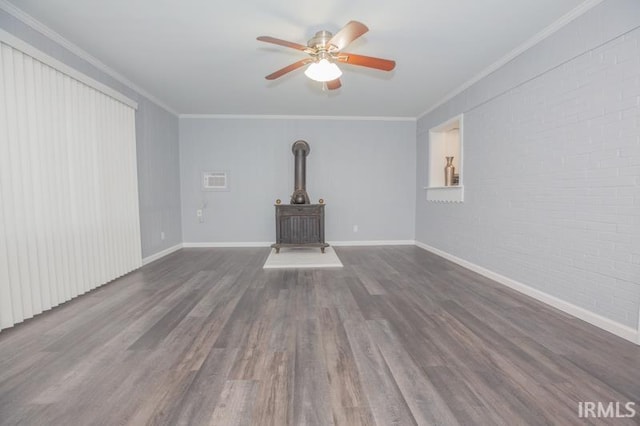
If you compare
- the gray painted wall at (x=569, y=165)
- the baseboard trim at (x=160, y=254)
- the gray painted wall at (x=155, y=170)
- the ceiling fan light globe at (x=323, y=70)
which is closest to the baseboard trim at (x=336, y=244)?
the baseboard trim at (x=160, y=254)

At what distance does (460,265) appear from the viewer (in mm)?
3939

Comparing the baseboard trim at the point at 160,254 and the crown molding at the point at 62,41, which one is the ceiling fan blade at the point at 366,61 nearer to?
the crown molding at the point at 62,41

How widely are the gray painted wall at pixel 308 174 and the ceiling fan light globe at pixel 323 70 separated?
288 cm

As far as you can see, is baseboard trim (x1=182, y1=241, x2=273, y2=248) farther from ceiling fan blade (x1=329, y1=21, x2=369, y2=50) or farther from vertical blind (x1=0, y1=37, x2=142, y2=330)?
ceiling fan blade (x1=329, y1=21, x2=369, y2=50)

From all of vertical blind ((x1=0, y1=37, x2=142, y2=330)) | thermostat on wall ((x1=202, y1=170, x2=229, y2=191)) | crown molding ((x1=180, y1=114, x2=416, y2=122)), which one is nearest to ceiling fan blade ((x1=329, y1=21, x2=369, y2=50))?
vertical blind ((x1=0, y1=37, x2=142, y2=330))

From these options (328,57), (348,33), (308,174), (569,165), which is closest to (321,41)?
(328,57)

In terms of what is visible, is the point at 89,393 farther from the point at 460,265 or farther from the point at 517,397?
the point at 460,265

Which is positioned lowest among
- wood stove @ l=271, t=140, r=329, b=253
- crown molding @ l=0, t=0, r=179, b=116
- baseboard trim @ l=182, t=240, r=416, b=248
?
baseboard trim @ l=182, t=240, r=416, b=248

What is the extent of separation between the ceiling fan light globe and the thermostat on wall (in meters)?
3.35

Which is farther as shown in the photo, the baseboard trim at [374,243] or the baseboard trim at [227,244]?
the baseboard trim at [374,243]

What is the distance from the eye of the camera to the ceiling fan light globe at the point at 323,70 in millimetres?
2467

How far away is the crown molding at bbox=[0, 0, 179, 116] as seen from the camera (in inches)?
87.3

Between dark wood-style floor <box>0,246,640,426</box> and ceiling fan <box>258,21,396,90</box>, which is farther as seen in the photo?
ceiling fan <box>258,21,396,90</box>

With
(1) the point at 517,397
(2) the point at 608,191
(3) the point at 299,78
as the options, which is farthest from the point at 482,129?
(1) the point at 517,397
